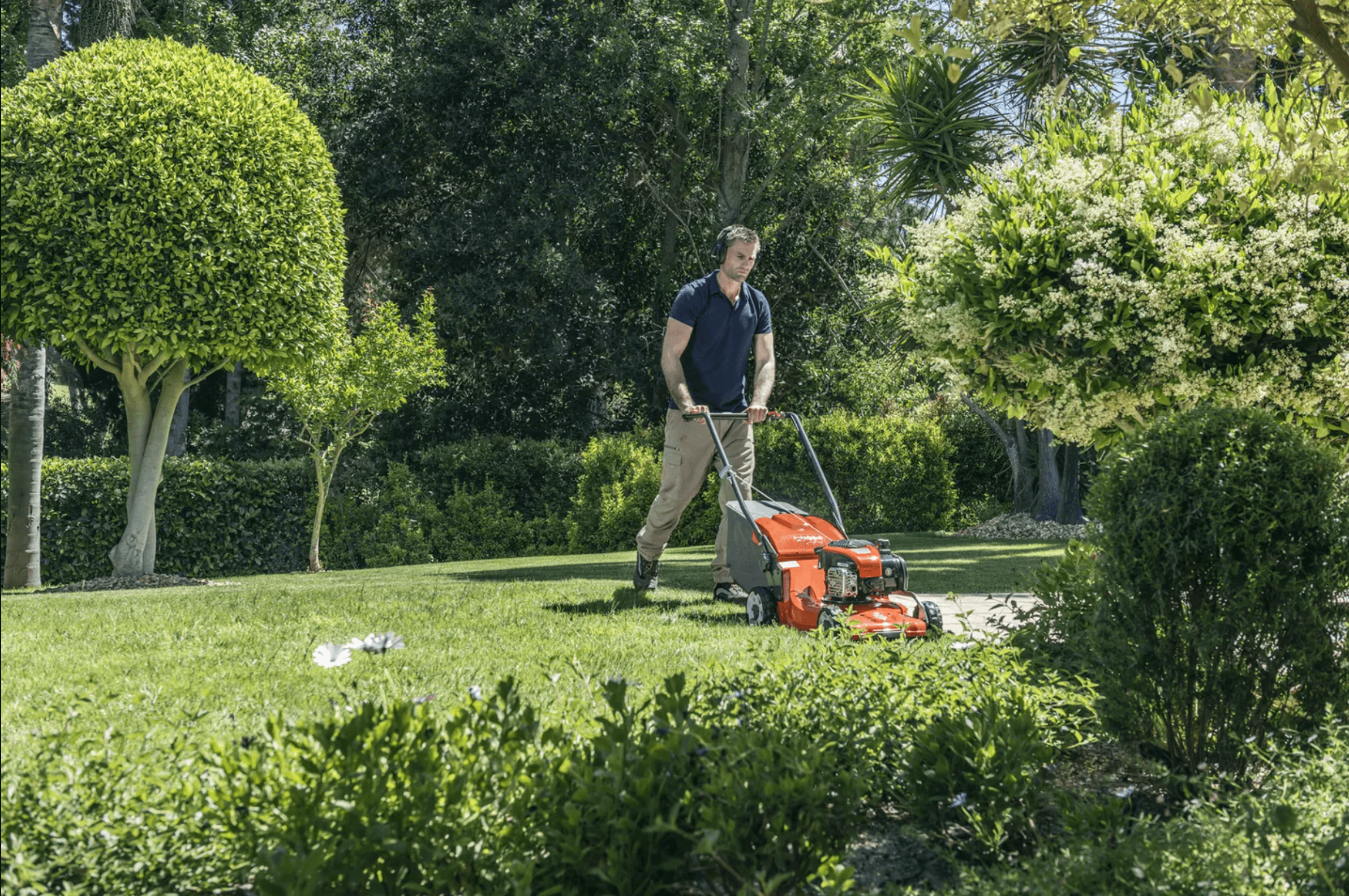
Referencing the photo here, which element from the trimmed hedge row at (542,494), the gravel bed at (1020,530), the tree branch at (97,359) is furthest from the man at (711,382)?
the gravel bed at (1020,530)

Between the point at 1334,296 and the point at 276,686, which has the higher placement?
the point at 1334,296

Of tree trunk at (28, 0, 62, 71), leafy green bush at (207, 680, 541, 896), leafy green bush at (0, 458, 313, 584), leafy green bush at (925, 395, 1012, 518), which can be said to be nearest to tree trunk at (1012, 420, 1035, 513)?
leafy green bush at (925, 395, 1012, 518)

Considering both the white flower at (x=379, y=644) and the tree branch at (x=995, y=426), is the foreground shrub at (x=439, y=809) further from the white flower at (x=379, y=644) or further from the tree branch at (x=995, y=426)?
the tree branch at (x=995, y=426)

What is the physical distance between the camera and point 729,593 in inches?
257

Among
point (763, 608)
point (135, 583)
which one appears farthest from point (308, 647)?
point (135, 583)

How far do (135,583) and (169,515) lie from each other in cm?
368

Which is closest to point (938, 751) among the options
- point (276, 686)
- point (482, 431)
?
point (276, 686)

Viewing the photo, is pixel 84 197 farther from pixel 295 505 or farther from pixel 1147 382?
pixel 295 505

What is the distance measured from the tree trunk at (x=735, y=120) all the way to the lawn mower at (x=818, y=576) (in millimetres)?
11899

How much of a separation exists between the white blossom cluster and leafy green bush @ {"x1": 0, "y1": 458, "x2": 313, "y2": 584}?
7.66 metres

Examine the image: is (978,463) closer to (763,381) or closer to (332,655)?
(763,381)

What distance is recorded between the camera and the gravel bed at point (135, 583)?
6672mm

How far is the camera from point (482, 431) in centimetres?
1703

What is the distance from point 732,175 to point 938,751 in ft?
51.9
